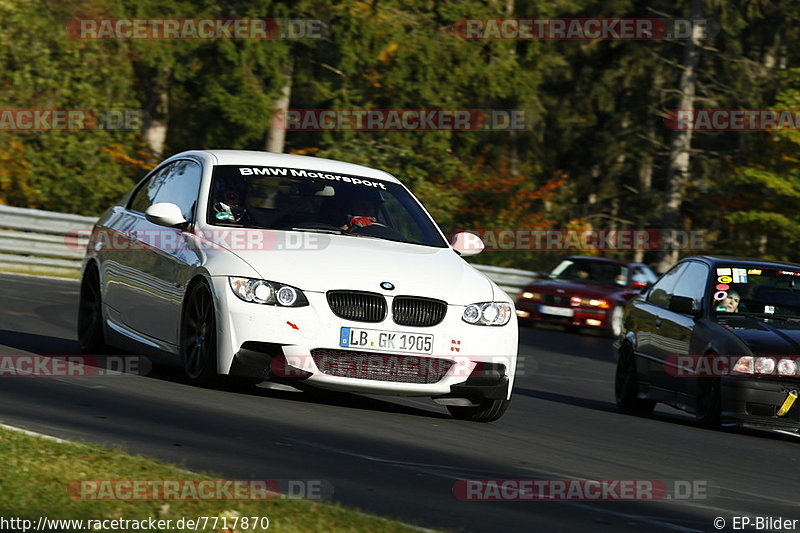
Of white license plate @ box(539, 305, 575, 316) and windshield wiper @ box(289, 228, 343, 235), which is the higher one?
windshield wiper @ box(289, 228, 343, 235)

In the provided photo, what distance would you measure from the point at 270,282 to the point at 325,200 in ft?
4.78

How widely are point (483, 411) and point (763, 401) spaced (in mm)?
2602

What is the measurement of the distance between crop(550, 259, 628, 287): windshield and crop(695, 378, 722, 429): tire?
54.9 ft

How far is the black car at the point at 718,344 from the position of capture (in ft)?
38.0

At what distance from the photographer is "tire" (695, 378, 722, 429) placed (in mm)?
11930

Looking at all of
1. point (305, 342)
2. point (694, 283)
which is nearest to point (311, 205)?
point (305, 342)

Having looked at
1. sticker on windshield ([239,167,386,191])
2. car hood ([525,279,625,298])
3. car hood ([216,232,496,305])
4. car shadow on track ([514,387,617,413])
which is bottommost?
car hood ([525,279,625,298])

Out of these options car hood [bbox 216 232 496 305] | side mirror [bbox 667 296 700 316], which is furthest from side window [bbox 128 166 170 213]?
side mirror [bbox 667 296 700 316]

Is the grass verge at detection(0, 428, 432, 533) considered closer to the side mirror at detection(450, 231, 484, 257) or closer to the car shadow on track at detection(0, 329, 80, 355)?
the side mirror at detection(450, 231, 484, 257)

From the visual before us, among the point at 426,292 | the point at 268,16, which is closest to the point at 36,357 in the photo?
the point at 426,292

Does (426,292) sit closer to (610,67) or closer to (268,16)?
(268,16)

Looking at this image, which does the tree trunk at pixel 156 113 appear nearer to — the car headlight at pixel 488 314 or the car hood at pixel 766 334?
the car hood at pixel 766 334

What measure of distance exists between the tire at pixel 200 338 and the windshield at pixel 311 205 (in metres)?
0.68

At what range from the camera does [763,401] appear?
1158cm
